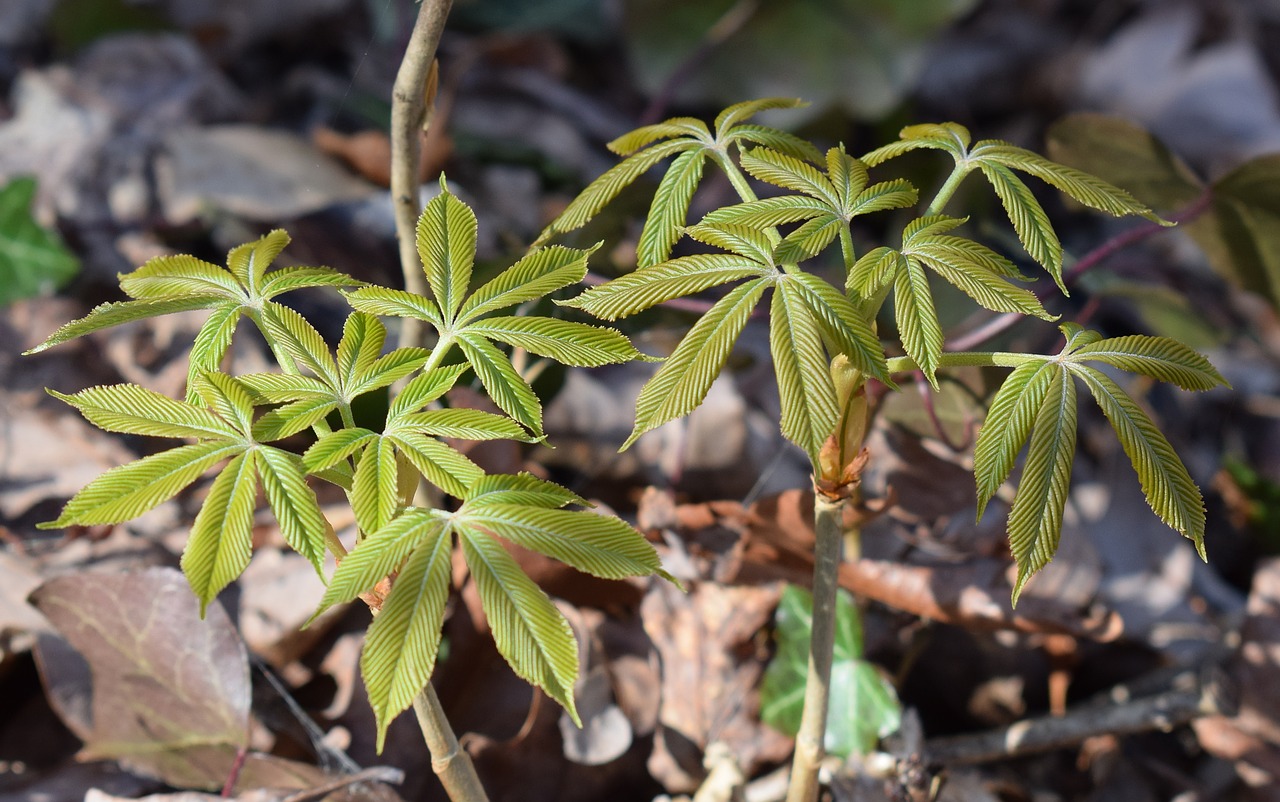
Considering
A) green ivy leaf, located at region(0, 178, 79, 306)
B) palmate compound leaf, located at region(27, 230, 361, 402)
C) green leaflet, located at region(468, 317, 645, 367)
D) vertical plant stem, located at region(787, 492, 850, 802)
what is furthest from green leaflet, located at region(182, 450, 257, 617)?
green ivy leaf, located at region(0, 178, 79, 306)

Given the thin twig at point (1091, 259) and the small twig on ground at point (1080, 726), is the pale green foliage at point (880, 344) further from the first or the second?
the small twig on ground at point (1080, 726)

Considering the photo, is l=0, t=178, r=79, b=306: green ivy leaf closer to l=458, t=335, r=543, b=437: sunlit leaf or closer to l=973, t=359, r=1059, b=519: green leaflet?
l=458, t=335, r=543, b=437: sunlit leaf

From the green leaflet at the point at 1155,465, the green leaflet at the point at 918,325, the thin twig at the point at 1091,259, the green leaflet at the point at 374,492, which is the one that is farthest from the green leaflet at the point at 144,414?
the thin twig at the point at 1091,259

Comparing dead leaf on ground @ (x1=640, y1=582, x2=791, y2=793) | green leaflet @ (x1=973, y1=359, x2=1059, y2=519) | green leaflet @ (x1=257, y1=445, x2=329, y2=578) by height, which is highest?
green leaflet @ (x1=257, y1=445, x2=329, y2=578)

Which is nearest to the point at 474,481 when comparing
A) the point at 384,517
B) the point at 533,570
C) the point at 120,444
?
the point at 384,517

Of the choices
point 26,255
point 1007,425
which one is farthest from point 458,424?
point 26,255

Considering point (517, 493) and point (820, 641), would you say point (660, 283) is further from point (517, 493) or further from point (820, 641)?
point (820, 641)

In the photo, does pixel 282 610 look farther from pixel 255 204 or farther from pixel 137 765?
pixel 255 204
